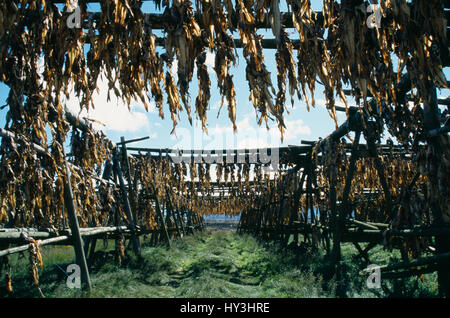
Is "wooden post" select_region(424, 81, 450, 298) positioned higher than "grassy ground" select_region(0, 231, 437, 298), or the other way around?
"wooden post" select_region(424, 81, 450, 298)

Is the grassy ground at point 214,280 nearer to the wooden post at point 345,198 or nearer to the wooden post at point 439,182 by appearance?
the wooden post at point 345,198

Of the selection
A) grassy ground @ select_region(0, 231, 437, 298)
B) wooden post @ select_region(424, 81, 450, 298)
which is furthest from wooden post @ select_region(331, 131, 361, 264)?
wooden post @ select_region(424, 81, 450, 298)

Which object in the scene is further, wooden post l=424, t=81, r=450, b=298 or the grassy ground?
the grassy ground

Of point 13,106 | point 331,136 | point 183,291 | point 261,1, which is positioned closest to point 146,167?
point 183,291

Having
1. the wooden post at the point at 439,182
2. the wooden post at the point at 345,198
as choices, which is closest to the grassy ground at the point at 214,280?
the wooden post at the point at 345,198

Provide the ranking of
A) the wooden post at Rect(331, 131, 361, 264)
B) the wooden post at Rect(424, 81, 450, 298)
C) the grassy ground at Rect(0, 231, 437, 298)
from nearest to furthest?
the wooden post at Rect(424, 81, 450, 298) → the grassy ground at Rect(0, 231, 437, 298) → the wooden post at Rect(331, 131, 361, 264)

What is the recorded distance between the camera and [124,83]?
2475 millimetres

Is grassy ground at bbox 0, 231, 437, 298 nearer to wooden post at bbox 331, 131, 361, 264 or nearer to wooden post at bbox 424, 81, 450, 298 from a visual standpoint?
wooden post at bbox 331, 131, 361, 264

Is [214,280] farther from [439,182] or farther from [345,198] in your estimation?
[439,182]

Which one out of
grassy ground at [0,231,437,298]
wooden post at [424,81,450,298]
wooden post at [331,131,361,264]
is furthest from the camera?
wooden post at [331,131,361,264]

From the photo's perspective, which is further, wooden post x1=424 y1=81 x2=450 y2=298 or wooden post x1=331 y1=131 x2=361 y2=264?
wooden post x1=331 y1=131 x2=361 y2=264

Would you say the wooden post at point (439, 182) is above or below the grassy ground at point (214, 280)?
above

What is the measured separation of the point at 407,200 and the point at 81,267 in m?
5.27

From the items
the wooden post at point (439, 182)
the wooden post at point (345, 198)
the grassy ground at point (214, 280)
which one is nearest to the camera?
the wooden post at point (439, 182)
